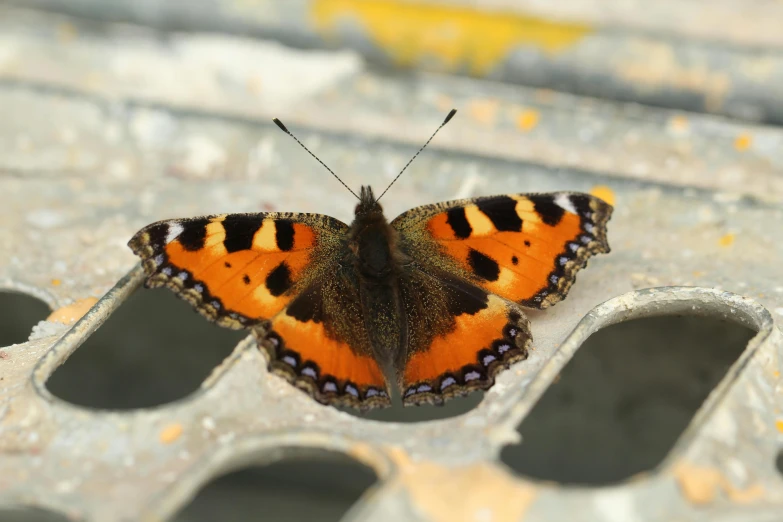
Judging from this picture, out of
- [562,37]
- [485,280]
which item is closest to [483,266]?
[485,280]

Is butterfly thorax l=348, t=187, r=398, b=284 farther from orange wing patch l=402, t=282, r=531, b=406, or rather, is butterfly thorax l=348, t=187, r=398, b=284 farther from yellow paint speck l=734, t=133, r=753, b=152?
yellow paint speck l=734, t=133, r=753, b=152

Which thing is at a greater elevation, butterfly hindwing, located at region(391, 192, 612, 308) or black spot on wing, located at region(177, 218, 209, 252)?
butterfly hindwing, located at region(391, 192, 612, 308)

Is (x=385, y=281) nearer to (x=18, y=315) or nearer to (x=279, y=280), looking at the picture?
(x=279, y=280)

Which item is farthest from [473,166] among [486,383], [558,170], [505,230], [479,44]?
[486,383]

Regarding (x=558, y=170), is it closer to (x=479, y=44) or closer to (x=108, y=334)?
(x=479, y=44)

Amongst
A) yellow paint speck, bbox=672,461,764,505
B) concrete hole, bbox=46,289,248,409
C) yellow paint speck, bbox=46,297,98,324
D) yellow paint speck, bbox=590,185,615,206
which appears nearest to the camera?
yellow paint speck, bbox=672,461,764,505

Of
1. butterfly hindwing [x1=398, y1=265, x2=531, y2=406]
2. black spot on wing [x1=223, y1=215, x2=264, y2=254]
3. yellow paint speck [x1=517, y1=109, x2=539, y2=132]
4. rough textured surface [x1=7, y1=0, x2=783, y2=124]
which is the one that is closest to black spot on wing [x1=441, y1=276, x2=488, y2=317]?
butterfly hindwing [x1=398, y1=265, x2=531, y2=406]
